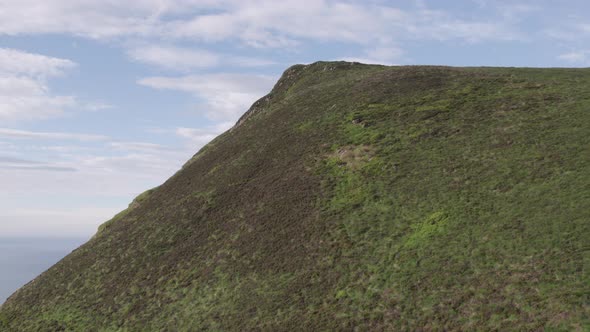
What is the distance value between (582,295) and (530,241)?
19.6 feet

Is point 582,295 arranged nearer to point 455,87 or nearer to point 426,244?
point 426,244

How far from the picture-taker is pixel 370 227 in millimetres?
37312

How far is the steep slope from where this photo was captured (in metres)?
27.5

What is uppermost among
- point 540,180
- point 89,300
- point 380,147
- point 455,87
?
point 455,87

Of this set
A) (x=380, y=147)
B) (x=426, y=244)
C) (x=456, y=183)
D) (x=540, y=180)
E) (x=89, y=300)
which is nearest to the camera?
(x=426, y=244)

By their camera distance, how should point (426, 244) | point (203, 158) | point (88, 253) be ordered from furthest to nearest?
1. point (203, 158)
2. point (88, 253)
3. point (426, 244)

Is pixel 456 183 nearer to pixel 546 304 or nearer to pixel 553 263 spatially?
pixel 553 263

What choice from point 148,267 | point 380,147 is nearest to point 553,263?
point 380,147

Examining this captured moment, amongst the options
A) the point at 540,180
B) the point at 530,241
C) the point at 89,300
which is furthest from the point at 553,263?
the point at 89,300

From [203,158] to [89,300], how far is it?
26866 mm

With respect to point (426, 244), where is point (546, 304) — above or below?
below

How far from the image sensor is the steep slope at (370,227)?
27453 millimetres

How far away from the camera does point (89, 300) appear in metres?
41.9

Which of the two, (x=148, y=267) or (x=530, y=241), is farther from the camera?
(x=148, y=267)
